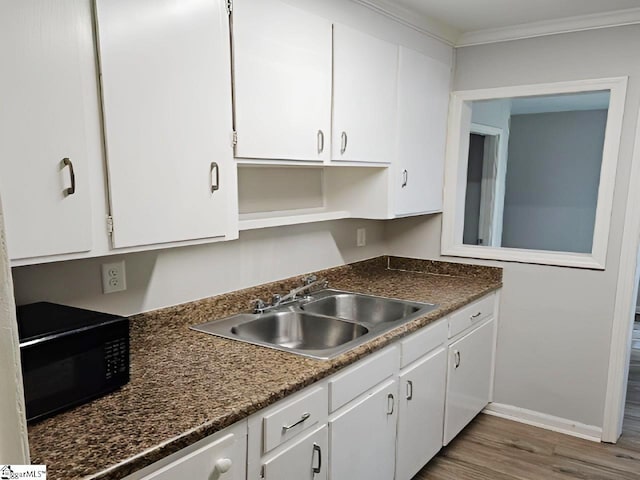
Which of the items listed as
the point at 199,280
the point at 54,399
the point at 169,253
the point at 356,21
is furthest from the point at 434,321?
the point at 54,399

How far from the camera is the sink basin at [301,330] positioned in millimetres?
2143

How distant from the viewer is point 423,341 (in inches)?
88.6

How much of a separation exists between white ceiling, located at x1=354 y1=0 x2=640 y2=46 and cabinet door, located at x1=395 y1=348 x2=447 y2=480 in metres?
1.76

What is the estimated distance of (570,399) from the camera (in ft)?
9.59

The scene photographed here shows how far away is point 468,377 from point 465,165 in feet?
4.48

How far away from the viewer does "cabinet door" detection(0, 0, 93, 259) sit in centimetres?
112

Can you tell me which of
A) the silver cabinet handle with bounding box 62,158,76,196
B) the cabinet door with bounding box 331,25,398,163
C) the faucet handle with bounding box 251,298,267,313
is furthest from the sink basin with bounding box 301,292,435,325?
the silver cabinet handle with bounding box 62,158,76,196

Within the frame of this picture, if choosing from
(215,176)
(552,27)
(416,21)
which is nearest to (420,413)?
(215,176)

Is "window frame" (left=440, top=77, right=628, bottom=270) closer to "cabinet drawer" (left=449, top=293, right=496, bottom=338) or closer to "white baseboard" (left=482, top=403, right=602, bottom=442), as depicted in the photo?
"cabinet drawer" (left=449, top=293, right=496, bottom=338)

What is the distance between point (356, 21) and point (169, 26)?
1133 millimetres

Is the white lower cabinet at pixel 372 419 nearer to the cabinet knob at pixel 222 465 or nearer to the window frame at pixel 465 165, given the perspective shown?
the cabinet knob at pixel 222 465

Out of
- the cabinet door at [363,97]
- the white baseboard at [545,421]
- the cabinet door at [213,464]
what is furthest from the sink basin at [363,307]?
the white baseboard at [545,421]

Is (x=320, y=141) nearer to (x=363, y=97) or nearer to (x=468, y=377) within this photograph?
(x=363, y=97)

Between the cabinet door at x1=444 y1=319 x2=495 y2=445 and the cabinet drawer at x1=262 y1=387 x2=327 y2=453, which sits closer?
the cabinet drawer at x1=262 y1=387 x2=327 y2=453
